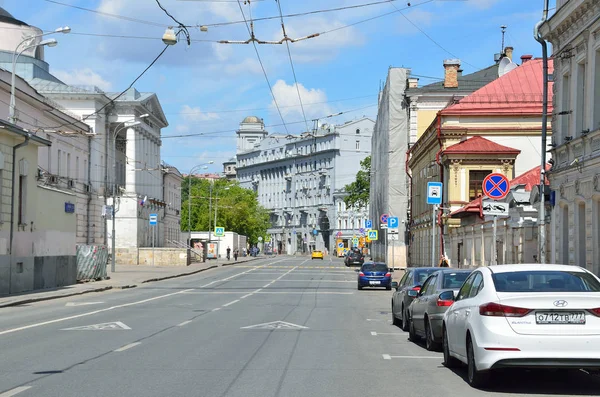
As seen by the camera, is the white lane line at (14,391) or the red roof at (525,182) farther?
the red roof at (525,182)

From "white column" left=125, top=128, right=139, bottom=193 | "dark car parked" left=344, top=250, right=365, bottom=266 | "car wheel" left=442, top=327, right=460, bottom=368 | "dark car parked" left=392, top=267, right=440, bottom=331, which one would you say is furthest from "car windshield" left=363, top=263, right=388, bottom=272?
"white column" left=125, top=128, right=139, bottom=193

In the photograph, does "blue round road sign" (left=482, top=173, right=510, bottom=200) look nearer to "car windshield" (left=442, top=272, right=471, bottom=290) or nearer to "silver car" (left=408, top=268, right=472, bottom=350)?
"silver car" (left=408, top=268, right=472, bottom=350)

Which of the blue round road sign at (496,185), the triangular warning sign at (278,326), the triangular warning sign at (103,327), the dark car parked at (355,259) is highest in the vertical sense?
the blue round road sign at (496,185)

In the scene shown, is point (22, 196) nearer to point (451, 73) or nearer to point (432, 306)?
point (432, 306)

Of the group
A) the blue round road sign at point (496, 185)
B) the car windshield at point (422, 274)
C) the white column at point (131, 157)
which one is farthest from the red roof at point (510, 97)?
the white column at point (131, 157)

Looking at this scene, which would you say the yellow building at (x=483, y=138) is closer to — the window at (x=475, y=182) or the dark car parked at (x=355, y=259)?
the window at (x=475, y=182)

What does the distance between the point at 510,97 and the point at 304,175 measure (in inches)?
4359

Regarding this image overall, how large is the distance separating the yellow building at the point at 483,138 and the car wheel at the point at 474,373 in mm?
35598

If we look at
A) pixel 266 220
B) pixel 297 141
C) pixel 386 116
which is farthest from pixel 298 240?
pixel 386 116

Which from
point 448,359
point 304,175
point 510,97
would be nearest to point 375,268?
point 510,97

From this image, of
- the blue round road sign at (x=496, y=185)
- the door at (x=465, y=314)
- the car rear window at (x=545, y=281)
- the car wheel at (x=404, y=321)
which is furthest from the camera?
the blue round road sign at (x=496, y=185)

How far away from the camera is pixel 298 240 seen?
6649 inches

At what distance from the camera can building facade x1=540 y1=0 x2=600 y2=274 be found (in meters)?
23.3

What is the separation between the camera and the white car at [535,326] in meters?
10.1
